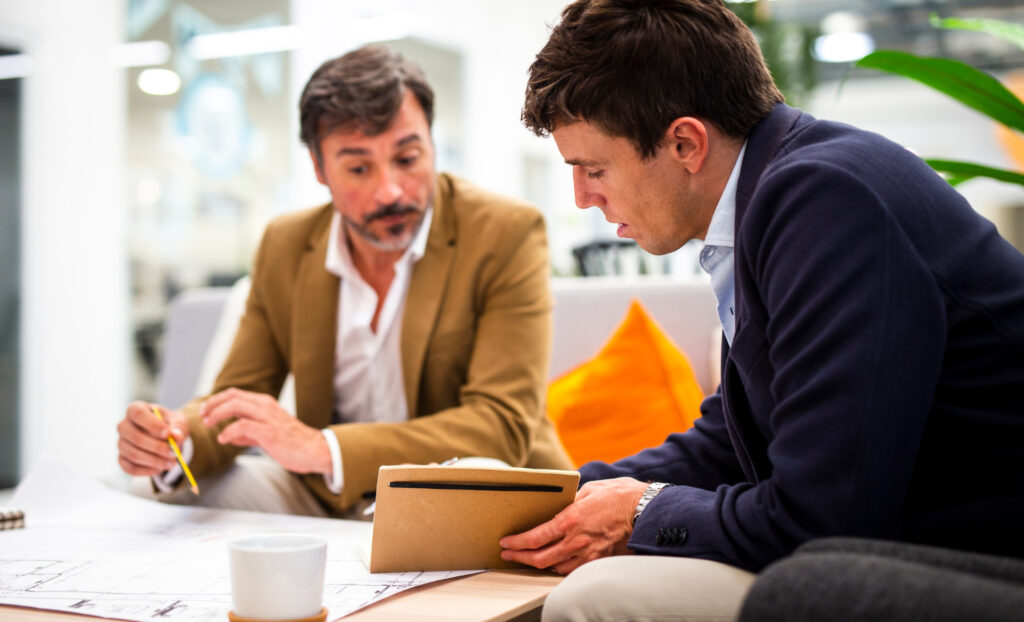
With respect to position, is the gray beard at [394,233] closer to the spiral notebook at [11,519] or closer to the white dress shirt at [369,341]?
the white dress shirt at [369,341]

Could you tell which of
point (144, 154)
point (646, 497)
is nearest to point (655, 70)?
point (646, 497)

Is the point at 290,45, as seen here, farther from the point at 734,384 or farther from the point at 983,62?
the point at 983,62

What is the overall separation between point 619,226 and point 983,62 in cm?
1061

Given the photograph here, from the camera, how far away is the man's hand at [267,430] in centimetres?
152

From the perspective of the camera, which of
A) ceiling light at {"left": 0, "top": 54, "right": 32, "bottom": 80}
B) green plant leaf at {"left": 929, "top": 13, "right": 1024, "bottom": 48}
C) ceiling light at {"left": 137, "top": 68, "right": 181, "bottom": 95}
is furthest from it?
ceiling light at {"left": 137, "top": 68, "right": 181, "bottom": 95}

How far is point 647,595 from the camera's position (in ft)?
2.76

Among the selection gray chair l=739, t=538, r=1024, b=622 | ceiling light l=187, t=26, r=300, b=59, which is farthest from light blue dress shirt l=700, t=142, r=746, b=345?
ceiling light l=187, t=26, r=300, b=59

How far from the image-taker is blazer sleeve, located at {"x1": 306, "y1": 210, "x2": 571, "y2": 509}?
5.33ft

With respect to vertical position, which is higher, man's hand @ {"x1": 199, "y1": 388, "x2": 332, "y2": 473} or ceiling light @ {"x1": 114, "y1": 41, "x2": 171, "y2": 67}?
ceiling light @ {"x1": 114, "y1": 41, "x2": 171, "y2": 67}

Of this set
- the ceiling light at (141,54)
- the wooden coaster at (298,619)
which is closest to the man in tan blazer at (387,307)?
the wooden coaster at (298,619)

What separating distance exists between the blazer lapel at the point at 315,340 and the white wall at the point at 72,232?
10.1 ft

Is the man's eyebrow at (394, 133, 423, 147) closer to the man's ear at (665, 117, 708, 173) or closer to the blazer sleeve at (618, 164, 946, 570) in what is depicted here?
the man's ear at (665, 117, 708, 173)

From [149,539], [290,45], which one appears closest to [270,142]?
[290,45]

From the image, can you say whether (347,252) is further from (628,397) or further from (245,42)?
(245,42)
